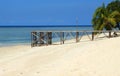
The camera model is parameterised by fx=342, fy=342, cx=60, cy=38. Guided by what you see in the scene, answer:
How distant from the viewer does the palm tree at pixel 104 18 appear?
1705 inches

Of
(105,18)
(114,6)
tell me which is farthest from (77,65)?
(114,6)

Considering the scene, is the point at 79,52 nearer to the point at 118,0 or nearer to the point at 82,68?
the point at 82,68

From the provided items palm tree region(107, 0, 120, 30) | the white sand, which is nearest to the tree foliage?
palm tree region(107, 0, 120, 30)

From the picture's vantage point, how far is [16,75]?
1614 centimetres

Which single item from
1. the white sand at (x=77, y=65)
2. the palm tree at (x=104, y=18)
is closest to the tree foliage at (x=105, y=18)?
the palm tree at (x=104, y=18)

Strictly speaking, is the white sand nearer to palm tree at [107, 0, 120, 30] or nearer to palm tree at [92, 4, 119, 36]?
palm tree at [92, 4, 119, 36]

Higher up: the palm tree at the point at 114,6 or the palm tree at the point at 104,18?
the palm tree at the point at 114,6

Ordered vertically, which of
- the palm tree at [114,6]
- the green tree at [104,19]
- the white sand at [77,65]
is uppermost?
the palm tree at [114,6]

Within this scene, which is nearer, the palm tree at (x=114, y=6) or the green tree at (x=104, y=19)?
the green tree at (x=104, y=19)

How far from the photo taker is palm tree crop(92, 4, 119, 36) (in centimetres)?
4330

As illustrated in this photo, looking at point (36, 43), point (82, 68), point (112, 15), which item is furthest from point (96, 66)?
point (112, 15)

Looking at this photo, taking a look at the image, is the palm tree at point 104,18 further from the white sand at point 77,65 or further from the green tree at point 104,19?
the white sand at point 77,65

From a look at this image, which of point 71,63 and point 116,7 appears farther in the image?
point 116,7

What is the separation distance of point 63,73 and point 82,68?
915mm
